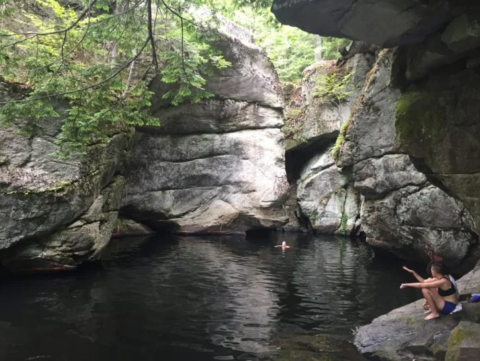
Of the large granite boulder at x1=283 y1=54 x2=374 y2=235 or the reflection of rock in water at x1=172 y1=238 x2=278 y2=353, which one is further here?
the large granite boulder at x1=283 y1=54 x2=374 y2=235

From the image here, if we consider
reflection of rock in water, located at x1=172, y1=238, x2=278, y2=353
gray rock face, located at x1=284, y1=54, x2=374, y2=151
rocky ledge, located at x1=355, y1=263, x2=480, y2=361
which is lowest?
reflection of rock in water, located at x1=172, y1=238, x2=278, y2=353

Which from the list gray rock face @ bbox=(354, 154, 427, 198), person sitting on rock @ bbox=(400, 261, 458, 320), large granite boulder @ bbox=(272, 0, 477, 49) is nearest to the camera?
large granite boulder @ bbox=(272, 0, 477, 49)

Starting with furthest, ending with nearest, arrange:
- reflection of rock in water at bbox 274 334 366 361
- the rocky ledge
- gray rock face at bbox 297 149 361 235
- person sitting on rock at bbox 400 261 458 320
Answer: gray rock face at bbox 297 149 361 235, person sitting on rock at bbox 400 261 458 320, reflection of rock in water at bbox 274 334 366 361, the rocky ledge

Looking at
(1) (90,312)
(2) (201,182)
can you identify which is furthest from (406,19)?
(2) (201,182)

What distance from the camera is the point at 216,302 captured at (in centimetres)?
995

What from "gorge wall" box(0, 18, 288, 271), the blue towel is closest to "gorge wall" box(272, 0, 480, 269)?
the blue towel

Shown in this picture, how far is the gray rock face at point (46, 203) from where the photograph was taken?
11086 millimetres

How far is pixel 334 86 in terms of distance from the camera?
2511 centimetres

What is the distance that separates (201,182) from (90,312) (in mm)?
15377

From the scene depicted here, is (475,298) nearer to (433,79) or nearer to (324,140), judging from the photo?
(433,79)

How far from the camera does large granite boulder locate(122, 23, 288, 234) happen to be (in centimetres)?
2345

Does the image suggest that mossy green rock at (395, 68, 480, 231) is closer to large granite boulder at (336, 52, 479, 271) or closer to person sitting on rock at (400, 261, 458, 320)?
person sitting on rock at (400, 261, 458, 320)

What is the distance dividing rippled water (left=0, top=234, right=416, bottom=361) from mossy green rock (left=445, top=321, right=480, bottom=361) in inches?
94.2

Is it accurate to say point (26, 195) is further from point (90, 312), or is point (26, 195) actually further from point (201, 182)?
point (201, 182)
